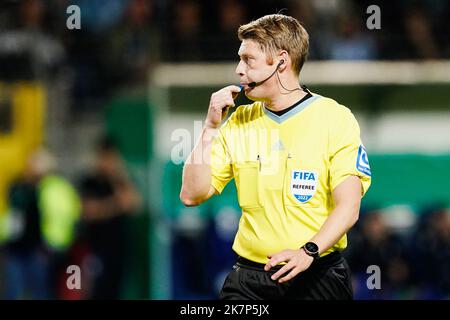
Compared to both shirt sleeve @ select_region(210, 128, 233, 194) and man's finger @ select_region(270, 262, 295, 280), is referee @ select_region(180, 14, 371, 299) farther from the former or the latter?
man's finger @ select_region(270, 262, 295, 280)

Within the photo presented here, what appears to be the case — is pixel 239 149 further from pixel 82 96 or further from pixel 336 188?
pixel 82 96

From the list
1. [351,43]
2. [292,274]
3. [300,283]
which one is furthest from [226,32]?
[292,274]

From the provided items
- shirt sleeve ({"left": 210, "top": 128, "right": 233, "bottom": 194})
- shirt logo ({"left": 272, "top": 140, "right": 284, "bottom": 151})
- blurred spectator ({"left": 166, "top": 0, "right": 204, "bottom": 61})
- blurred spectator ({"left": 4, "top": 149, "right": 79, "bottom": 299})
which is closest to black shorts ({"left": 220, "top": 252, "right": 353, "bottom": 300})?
shirt sleeve ({"left": 210, "top": 128, "right": 233, "bottom": 194})

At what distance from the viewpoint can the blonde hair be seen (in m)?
5.36

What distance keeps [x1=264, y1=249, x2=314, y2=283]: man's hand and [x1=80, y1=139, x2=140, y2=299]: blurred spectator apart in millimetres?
7447

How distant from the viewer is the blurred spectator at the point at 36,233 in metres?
12.4

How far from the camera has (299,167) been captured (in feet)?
17.5

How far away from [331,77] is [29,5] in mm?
4535

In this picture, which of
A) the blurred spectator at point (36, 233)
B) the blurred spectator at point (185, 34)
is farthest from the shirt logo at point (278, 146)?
the blurred spectator at point (185, 34)

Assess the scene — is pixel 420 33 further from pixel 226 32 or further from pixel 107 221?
pixel 107 221

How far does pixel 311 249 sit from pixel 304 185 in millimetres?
375

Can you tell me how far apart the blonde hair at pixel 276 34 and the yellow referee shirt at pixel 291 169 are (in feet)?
1.00

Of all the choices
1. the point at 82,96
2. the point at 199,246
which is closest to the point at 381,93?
the point at 199,246

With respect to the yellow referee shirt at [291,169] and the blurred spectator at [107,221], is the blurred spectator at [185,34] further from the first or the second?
the yellow referee shirt at [291,169]
